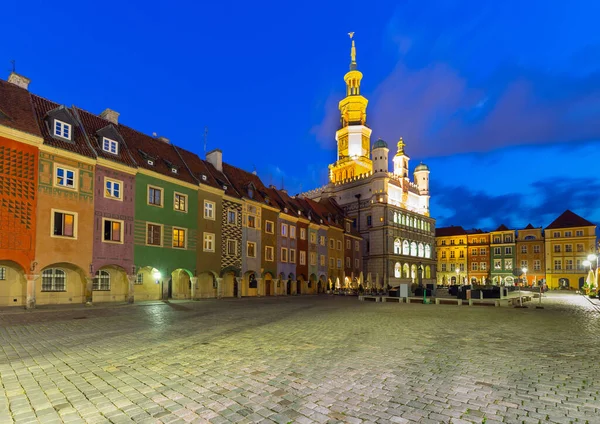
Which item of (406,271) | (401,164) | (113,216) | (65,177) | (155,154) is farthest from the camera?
(401,164)

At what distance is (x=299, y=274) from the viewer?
48375 millimetres

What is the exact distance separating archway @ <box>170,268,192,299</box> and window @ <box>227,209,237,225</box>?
21.4 ft

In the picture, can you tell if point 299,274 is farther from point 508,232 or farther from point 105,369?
point 508,232

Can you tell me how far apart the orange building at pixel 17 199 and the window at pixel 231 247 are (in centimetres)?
1678

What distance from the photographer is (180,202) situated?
32.3m

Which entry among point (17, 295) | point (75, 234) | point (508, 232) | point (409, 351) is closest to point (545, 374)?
point (409, 351)

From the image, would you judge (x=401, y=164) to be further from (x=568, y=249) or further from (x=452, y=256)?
(x=568, y=249)

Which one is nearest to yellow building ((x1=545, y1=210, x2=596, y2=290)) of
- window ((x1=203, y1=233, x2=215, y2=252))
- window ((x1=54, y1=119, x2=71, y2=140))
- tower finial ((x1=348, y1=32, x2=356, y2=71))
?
tower finial ((x1=348, y1=32, x2=356, y2=71))

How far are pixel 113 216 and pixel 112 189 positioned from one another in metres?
1.94

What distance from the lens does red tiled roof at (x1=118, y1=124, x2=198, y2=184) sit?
3059 cm

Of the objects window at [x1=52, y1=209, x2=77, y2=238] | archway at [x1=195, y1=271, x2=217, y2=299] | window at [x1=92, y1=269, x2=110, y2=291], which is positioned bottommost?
archway at [x1=195, y1=271, x2=217, y2=299]

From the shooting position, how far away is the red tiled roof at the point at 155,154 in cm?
3059

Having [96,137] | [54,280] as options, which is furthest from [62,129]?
[54,280]

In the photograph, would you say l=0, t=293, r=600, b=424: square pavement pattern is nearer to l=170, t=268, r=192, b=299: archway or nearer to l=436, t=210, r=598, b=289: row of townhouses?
l=170, t=268, r=192, b=299: archway
